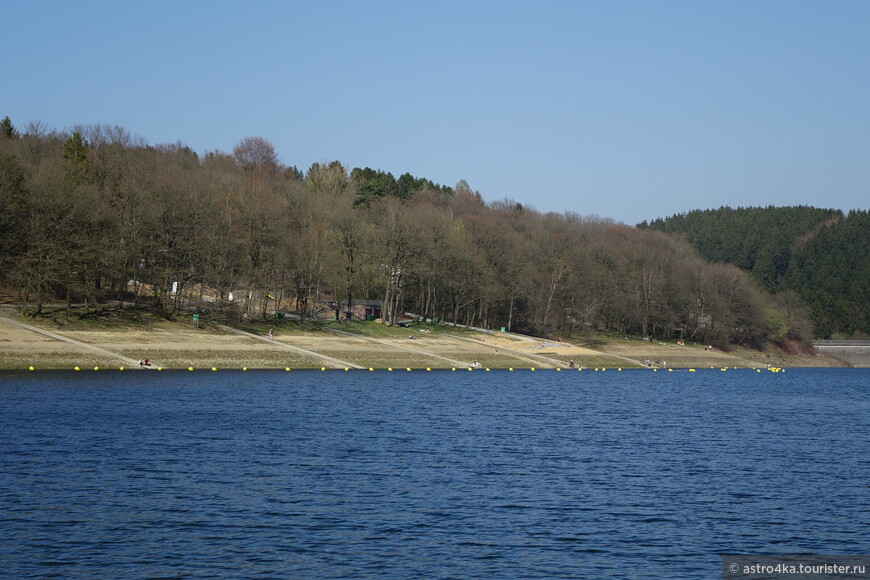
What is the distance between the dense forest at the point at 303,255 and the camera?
88.7 meters

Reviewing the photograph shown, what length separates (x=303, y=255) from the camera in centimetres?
11125

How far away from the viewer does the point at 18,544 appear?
25000mm

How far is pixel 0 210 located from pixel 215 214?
2463 centimetres

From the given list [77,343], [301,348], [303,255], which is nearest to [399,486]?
[77,343]

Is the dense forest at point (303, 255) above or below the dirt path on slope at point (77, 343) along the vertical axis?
above

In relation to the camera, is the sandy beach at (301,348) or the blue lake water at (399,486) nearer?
the blue lake water at (399,486)

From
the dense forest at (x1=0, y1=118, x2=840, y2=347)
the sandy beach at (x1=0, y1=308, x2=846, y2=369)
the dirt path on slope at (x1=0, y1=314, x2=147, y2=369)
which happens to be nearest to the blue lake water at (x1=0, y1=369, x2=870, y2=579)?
the sandy beach at (x1=0, y1=308, x2=846, y2=369)

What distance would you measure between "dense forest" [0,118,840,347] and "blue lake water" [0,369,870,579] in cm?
2570

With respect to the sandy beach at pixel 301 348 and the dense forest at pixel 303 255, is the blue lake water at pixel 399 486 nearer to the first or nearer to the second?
the sandy beach at pixel 301 348

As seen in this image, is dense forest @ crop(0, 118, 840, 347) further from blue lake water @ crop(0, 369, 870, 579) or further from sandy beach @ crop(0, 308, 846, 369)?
blue lake water @ crop(0, 369, 870, 579)

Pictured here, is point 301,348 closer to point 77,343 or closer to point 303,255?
point 303,255

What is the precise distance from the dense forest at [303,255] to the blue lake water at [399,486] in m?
25.7

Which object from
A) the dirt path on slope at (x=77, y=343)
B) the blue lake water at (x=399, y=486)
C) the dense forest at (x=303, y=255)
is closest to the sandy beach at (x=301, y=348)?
the dirt path on slope at (x=77, y=343)

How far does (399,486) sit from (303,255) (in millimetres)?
79228
